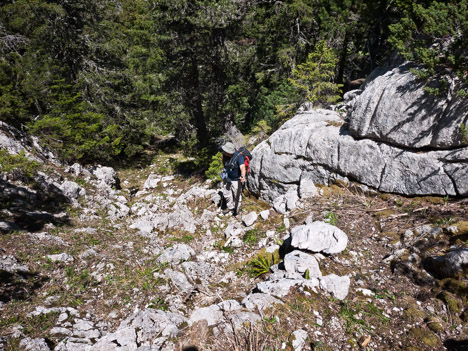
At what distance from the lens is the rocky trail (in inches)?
154

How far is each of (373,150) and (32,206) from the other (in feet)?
36.0

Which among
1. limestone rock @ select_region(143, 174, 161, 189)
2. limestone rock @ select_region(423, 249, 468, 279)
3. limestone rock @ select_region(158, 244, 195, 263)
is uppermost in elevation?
limestone rock @ select_region(423, 249, 468, 279)

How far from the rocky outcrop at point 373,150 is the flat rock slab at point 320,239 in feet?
6.74

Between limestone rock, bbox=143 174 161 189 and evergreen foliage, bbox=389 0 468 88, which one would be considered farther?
limestone rock, bbox=143 174 161 189

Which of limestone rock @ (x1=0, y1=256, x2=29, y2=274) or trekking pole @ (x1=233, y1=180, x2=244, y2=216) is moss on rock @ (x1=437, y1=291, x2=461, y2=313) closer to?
trekking pole @ (x1=233, y1=180, x2=244, y2=216)

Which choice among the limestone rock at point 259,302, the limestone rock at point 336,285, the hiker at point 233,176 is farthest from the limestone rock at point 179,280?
the hiker at point 233,176

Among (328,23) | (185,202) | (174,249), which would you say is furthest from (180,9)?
(174,249)

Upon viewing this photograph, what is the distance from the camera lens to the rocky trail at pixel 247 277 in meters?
3.92

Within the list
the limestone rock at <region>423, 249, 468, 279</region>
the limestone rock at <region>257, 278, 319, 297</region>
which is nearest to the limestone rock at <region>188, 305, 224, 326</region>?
the limestone rock at <region>257, 278, 319, 297</region>

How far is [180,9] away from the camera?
1149cm

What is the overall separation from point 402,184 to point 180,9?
1133cm

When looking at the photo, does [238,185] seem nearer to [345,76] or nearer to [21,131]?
[21,131]

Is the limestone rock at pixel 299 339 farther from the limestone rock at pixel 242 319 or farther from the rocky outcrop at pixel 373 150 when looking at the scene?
the rocky outcrop at pixel 373 150

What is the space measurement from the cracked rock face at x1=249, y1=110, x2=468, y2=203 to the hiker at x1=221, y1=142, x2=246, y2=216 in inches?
46.0
